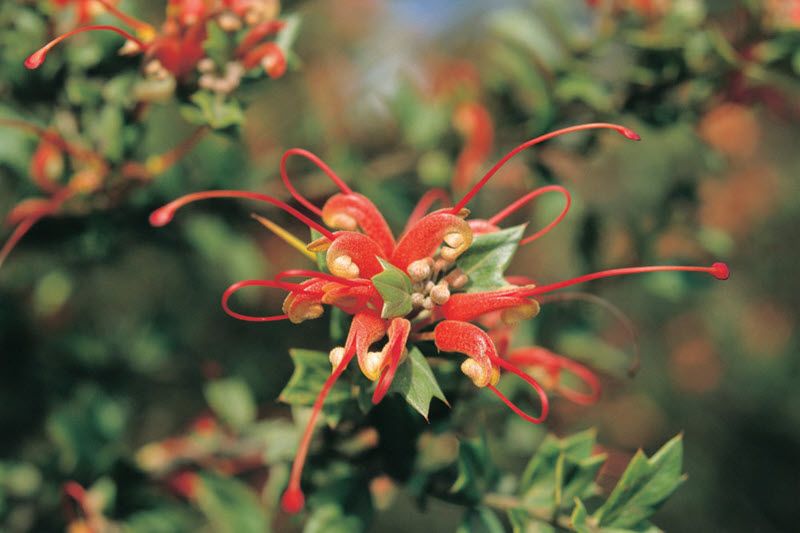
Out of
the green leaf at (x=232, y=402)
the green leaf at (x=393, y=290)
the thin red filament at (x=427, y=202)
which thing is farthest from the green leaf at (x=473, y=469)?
the green leaf at (x=232, y=402)

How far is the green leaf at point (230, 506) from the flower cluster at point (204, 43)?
2.48 feet

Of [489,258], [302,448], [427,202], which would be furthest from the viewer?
[427,202]

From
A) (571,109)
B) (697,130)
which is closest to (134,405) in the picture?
(571,109)

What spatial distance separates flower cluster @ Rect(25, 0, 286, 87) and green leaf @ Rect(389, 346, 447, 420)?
0.52 meters

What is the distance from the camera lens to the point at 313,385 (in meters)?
0.80

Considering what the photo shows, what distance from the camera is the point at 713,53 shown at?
48.8 inches

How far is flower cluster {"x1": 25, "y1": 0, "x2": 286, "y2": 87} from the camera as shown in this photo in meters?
0.95

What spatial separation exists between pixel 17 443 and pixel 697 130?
1778 millimetres

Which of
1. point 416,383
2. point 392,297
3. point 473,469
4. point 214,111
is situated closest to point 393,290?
point 392,297

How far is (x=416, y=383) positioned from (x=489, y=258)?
7.9 inches

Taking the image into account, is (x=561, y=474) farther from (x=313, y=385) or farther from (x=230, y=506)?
(x=230, y=506)

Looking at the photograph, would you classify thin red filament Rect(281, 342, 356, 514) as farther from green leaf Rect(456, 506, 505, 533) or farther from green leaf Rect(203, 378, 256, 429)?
green leaf Rect(203, 378, 256, 429)

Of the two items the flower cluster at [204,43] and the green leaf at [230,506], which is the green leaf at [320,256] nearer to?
the flower cluster at [204,43]

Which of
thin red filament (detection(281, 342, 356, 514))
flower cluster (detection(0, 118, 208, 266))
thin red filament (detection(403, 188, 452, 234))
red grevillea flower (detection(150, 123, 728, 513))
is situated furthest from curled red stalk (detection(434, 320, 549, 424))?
flower cluster (detection(0, 118, 208, 266))
